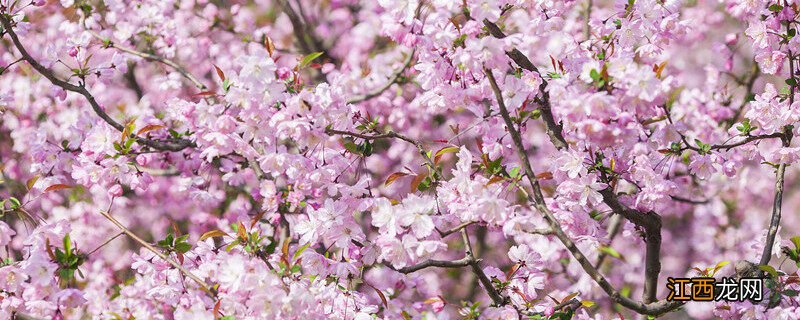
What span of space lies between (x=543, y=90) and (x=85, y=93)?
5.81 ft

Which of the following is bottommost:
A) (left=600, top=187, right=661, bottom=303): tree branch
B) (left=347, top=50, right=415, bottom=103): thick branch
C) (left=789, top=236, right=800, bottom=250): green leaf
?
(left=789, top=236, right=800, bottom=250): green leaf

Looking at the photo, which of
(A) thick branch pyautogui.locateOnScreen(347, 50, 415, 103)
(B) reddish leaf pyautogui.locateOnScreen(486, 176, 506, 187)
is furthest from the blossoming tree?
(A) thick branch pyautogui.locateOnScreen(347, 50, 415, 103)

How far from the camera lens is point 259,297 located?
94.0 inches

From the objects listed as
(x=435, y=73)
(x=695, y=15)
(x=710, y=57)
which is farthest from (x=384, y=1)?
(x=710, y=57)

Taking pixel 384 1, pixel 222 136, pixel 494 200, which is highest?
pixel 384 1

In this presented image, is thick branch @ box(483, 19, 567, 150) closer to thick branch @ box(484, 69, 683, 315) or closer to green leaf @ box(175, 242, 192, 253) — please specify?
thick branch @ box(484, 69, 683, 315)

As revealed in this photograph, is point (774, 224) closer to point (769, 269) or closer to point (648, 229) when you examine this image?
point (769, 269)

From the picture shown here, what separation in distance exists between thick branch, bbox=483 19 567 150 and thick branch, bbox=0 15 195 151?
4.55 ft

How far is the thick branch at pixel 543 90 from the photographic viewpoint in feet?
8.19

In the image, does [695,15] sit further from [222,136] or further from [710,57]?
[222,136]

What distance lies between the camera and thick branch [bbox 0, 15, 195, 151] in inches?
117

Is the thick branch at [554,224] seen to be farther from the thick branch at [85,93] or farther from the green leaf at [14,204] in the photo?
the green leaf at [14,204]

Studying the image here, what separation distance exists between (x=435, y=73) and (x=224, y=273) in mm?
913

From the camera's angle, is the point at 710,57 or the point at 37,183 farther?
the point at 710,57
